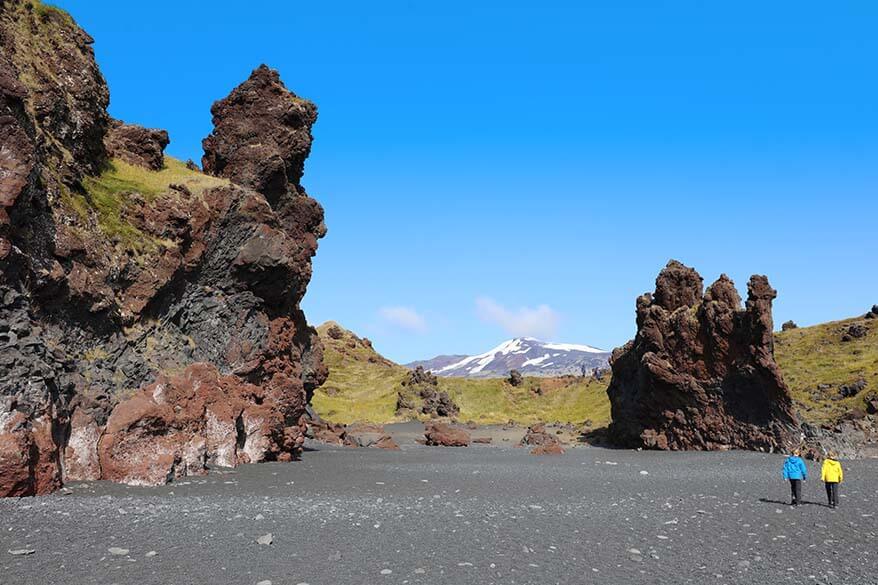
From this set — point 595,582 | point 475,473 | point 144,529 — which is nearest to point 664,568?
point 595,582

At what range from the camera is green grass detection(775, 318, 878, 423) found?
2012 inches

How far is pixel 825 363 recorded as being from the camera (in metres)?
65.4

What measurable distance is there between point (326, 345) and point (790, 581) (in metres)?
117

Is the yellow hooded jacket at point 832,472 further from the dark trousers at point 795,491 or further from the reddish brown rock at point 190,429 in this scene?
the reddish brown rock at point 190,429

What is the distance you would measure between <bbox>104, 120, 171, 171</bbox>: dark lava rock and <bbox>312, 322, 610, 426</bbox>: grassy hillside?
58.2 m

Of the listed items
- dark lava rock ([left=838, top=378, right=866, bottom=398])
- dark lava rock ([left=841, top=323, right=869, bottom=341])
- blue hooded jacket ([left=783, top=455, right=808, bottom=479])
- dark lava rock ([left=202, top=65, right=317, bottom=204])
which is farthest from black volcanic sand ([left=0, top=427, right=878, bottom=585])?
dark lava rock ([left=841, top=323, right=869, bottom=341])

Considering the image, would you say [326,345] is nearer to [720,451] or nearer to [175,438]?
[720,451]

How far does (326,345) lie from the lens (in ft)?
412

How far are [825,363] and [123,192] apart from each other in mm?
67795

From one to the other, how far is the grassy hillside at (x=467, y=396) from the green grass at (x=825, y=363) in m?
24.3

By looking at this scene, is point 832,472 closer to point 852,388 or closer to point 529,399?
point 852,388

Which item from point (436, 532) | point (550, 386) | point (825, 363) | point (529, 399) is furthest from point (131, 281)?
point (550, 386)

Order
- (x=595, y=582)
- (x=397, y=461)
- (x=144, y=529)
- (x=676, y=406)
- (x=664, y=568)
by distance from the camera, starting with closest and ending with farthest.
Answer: (x=595, y=582), (x=664, y=568), (x=144, y=529), (x=397, y=461), (x=676, y=406)

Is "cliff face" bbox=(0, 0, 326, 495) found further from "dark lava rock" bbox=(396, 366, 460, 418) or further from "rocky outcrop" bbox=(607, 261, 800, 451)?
"dark lava rock" bbox=(396, 366, 460, 418)
